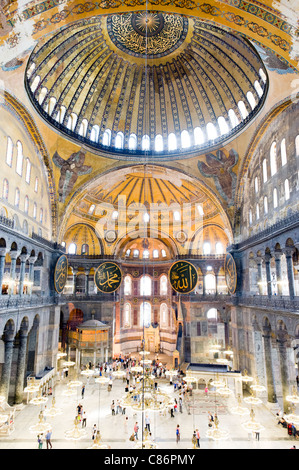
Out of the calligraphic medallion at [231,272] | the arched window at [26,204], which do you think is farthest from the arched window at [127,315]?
the arched window at [26,204]

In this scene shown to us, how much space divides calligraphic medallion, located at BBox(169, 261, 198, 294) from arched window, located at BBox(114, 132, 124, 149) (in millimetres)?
8192

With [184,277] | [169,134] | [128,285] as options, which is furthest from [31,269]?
[128,285]

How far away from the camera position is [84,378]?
1978cm

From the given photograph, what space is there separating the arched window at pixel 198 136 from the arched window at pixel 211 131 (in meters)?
0.41

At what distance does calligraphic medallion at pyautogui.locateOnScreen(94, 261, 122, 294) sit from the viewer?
1722cm

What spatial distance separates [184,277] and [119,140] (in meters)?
9.28

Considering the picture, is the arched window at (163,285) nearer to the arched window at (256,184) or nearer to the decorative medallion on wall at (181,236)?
the decorative medallion on wall at (181,236)

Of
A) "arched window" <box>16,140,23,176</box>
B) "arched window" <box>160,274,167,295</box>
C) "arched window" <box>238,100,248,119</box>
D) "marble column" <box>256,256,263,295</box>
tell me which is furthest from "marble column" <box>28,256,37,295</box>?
"arched window" <box>160,274,167,295</box>

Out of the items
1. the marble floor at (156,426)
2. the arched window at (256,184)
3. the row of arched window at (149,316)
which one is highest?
the arched window at (256,184)

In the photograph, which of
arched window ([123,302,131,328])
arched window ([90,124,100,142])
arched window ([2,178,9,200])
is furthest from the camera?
arched window ([123,302,131,328])

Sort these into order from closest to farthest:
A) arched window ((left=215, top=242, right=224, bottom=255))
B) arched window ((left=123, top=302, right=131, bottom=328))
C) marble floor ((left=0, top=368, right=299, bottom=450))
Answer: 1. marble floor ((left=0, top=368, right=299, bottom=450))
2. arched window ((left=215, top=242, right=224, bottom=255))
3. arched window ((left=123, top=302, right=131, bottom=328))

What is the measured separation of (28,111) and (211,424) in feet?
47.7

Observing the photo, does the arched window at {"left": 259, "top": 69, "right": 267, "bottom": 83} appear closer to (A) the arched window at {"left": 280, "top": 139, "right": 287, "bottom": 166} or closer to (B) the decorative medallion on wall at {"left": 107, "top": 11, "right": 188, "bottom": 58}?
(A) the arched window at {"left": 280, "top": 139, "right": 287, "bottom": 166}

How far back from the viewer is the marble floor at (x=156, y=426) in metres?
10.6
